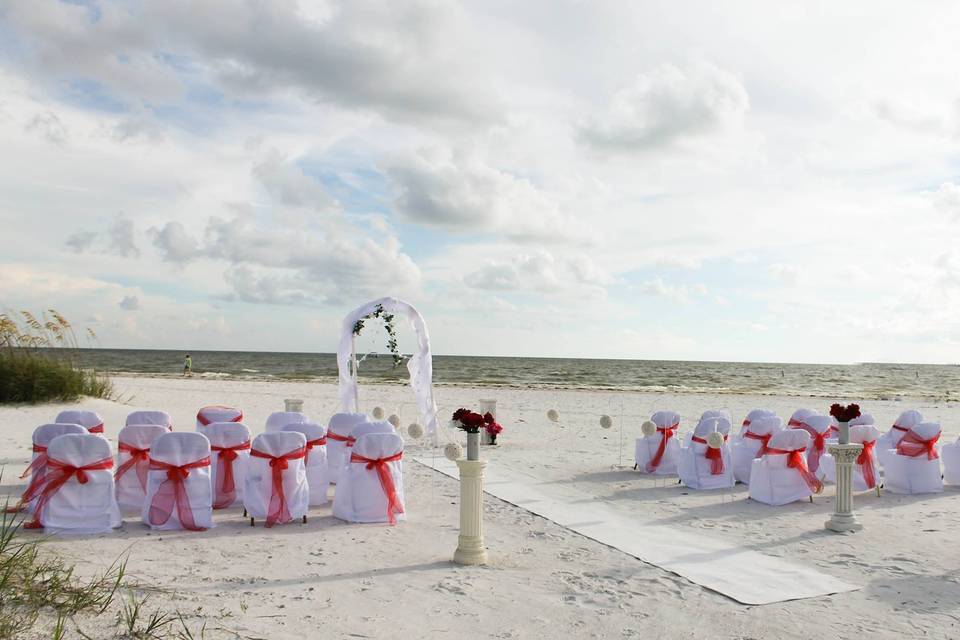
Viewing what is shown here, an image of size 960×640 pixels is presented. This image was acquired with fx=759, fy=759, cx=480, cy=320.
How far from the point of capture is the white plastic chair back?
26.4 ft

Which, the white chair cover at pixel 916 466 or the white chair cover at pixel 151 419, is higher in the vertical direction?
the white chair cover at pixel 151 419

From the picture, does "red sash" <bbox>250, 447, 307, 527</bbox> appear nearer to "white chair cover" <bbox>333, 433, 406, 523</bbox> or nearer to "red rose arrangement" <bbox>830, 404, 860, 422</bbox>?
"white chair cover" <bbox>333, 433, 406, 523</bbox>

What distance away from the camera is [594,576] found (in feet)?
19.1

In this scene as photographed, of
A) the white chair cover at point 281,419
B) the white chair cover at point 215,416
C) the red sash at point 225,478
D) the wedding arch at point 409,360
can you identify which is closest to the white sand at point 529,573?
the red sash at point 225,478

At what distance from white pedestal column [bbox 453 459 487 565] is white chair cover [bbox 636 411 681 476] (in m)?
5.14

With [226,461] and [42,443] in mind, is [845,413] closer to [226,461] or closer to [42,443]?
[226,461]

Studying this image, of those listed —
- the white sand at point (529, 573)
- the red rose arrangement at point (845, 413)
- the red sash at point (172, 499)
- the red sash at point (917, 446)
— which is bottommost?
the white sand at point (529, 573)

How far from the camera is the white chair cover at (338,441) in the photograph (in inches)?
364

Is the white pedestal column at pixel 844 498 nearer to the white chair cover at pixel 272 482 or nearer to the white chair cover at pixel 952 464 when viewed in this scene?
the white chair cover at pixel 952 464

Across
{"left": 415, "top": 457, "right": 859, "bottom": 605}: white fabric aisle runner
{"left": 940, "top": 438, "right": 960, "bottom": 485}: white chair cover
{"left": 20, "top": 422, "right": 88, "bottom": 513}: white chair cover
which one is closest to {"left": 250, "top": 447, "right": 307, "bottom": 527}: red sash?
{"left": 20, "top": 422, "right": 88, "bottom": 513}: white chair cover

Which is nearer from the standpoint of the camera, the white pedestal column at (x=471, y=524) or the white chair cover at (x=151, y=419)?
the white pedestal column at (x=471, y=524)

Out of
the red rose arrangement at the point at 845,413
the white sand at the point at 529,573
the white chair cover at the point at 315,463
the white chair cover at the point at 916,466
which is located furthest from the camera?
the white chair cover at the point at 916,466

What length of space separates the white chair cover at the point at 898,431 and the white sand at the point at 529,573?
0.96 meters

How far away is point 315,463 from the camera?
27.5ft
